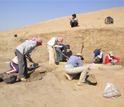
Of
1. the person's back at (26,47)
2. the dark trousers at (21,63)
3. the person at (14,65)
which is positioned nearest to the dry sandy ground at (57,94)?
the dark trousers at (21,63)

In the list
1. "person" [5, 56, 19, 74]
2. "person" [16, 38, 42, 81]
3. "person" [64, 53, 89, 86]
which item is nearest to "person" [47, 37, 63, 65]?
"person" [16, 38, 42, 81]

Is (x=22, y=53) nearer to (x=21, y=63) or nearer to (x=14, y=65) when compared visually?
(x=21, y=63)

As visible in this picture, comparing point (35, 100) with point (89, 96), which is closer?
point (35, 100)

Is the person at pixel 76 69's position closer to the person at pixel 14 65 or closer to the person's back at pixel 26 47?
the person's back at pixel 26 47

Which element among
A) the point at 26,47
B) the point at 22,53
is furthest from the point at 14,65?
the point at 26,47

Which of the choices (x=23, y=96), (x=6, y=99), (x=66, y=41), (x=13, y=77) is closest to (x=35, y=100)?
(x=23, y=96)

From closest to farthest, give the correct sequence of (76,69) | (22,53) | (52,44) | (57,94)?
(57,94) → (76,69) → (22,53) → (52,44)

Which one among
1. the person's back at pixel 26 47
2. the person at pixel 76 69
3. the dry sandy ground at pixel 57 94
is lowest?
the dry sandy ground at pixel 57 94

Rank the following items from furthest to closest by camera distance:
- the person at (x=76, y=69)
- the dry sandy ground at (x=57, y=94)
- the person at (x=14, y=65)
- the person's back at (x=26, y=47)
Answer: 1. the person at (x=14, y=65)
2. the person's back at (x=26, y=47)
3. the person at (x=76, y=69)
4. the dry sandy ground at (x=57, y=94)

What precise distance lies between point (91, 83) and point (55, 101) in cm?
133

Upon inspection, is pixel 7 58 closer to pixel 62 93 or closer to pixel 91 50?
pixel 91 50

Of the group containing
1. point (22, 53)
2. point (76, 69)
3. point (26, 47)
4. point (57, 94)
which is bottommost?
point (57, 94)

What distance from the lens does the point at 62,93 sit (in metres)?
3.19

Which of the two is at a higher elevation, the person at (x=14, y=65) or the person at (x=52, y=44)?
the person at (x=52, y=44)
